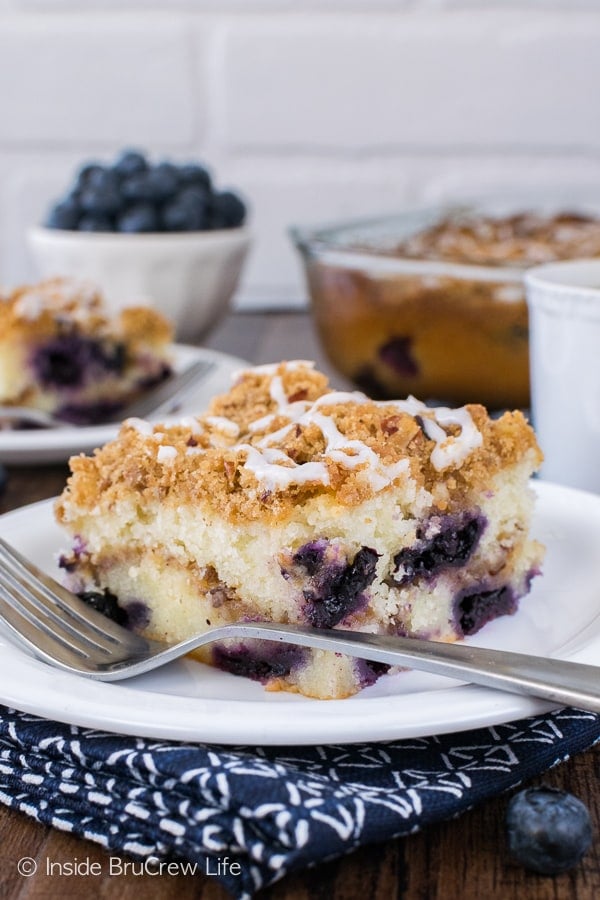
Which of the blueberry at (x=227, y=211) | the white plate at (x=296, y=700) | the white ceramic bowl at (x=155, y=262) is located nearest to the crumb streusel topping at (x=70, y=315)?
the white ceramic bowl at (x=155, y=262)

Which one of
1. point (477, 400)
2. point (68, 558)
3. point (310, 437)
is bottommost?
point (477, 400)

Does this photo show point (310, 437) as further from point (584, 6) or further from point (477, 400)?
point (584, 6)

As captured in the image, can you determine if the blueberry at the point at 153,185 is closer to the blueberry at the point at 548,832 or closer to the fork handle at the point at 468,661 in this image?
the fork handle at the point at 468,661

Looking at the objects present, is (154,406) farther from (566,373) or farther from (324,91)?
(324,91)

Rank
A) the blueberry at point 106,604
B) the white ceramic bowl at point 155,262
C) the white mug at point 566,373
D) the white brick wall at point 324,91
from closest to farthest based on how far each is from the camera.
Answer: the blueberry at point 106,604 < the white mug at point 566,373 < the white ceramic bowl at point 155,262 < the white brick wall at point 324,91

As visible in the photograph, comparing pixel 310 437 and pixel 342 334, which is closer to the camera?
pixel 310 437

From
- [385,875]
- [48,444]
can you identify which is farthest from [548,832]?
[48,444]

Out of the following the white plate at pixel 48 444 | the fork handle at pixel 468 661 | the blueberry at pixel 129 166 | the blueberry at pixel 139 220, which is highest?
the fork handle at pixel 468 661

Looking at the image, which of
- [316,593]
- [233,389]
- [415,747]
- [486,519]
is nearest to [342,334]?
[233,389]
